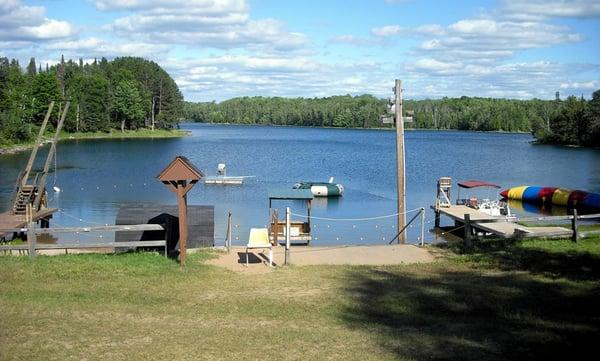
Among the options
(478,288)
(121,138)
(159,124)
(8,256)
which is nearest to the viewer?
(478,288)

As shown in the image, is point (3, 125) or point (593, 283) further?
point (3, 125)

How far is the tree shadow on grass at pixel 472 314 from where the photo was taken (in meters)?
8.86

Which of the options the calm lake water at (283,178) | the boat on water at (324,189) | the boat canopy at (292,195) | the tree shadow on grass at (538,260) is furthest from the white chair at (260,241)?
the boat on water at (324,189)

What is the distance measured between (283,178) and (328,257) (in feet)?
138

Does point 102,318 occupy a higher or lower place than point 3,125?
lower

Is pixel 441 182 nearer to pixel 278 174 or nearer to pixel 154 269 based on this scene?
pixel 154 269

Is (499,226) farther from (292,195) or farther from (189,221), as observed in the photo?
(189,221)

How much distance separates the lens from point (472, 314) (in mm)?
11062

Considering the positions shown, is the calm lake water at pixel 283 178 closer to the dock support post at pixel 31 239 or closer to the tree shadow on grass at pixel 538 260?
the tree shadow on grass at pixel 538 260

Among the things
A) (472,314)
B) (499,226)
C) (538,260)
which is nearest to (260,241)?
(538,260)

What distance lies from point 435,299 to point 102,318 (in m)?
Answer: 6.12

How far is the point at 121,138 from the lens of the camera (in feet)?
382

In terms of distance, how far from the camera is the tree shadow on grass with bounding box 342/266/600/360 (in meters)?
8.86

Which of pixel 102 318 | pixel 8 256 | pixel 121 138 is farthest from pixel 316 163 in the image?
pixel 102 318
